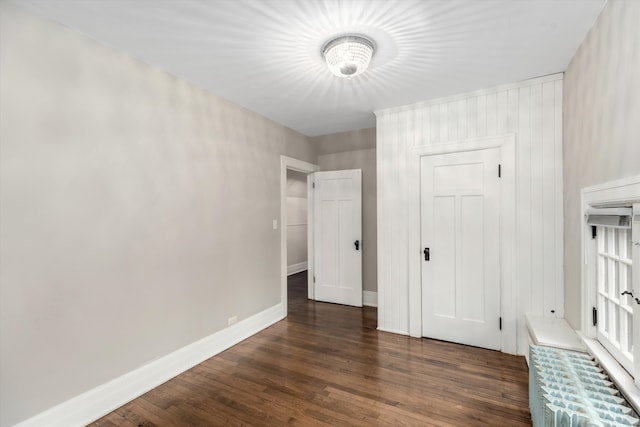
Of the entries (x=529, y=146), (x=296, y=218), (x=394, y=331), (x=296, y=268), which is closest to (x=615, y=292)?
(x=529, y=146)

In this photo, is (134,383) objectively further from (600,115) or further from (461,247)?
(600,115)

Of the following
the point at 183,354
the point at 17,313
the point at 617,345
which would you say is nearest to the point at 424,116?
the point at 617,345

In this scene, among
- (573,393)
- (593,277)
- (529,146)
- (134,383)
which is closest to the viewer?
(573,393)

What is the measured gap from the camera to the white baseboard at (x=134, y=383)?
179cm

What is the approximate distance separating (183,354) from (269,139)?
2.61 meters

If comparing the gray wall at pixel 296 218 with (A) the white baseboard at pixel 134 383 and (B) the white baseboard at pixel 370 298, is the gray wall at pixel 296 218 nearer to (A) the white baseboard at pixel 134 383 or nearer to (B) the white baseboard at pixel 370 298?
(B) the white baseboard at pixel 370 298

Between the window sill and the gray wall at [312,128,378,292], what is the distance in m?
2.62

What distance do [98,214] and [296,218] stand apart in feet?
17.4

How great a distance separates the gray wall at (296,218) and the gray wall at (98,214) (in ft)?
12.2

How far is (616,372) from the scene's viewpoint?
4.89 feet

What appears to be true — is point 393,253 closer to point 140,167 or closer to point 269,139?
point 269,139

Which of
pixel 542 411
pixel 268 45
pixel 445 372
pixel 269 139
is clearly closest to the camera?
pixel 542 411

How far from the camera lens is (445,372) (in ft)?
8.09

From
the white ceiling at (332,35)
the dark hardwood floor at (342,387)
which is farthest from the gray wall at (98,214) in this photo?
the dark hardwood floor at (342,387)
